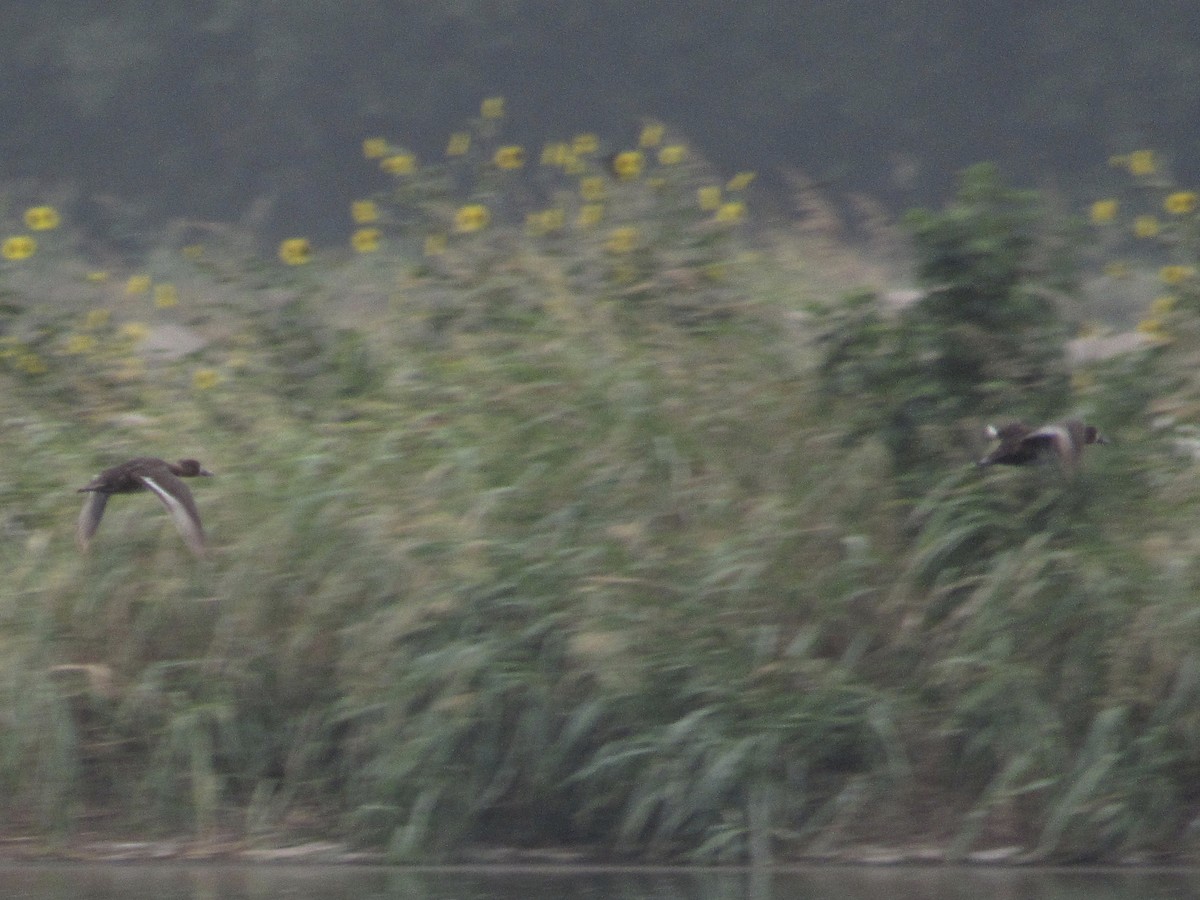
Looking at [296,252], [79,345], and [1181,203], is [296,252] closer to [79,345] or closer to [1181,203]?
[79,345]

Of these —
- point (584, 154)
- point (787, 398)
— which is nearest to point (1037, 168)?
point (584, 154)

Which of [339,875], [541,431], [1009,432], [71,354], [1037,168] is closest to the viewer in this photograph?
[339,875]

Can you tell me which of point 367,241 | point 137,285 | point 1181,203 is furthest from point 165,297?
point 1181,203

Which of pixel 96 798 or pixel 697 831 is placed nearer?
pixel 697 831

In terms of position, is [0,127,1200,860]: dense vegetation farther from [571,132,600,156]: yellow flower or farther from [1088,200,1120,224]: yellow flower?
[571,132,600,156]: yellow flower

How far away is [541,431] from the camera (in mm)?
5617

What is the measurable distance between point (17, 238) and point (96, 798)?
2.40 m

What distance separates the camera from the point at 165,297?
6.77 meters

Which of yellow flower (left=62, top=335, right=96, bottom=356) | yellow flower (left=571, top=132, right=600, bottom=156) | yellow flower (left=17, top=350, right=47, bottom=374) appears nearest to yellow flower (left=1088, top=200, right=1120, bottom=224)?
yellow flower (left=571, top=132, right=600, bottom=156)

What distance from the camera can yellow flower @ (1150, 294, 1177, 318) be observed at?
5.94 metres

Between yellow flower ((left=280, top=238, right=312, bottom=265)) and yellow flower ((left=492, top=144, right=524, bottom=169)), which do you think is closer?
yellow flower ((left=280, top=238, right=312, bottom=265))

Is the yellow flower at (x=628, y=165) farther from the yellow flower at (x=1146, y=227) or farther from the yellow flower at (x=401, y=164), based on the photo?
the yellow flower at (x=1146, y=227)

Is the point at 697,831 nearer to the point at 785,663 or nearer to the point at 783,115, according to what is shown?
the point at 785,663

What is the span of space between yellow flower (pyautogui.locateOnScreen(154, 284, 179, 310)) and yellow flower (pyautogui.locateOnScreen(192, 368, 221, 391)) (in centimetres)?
56
